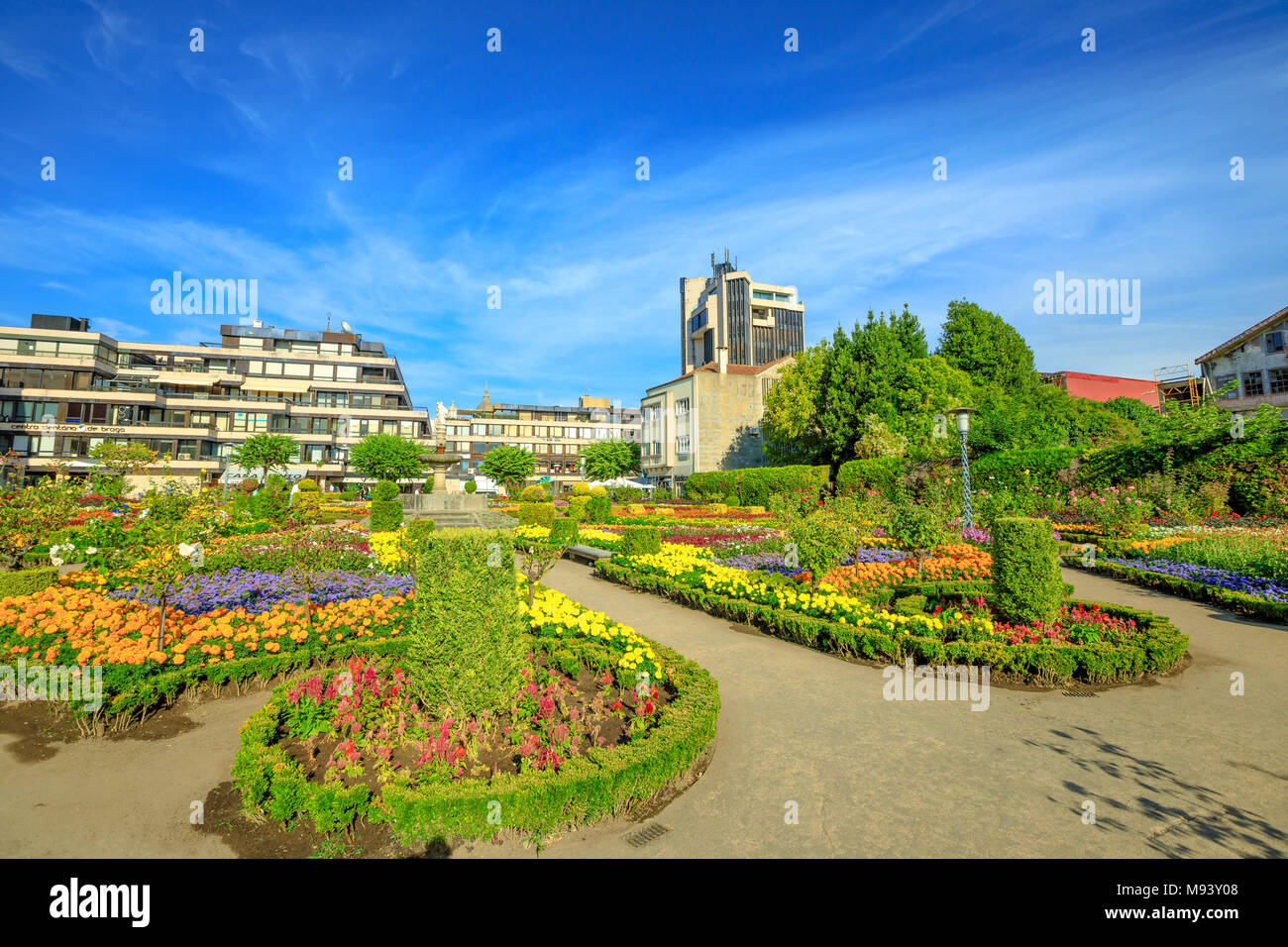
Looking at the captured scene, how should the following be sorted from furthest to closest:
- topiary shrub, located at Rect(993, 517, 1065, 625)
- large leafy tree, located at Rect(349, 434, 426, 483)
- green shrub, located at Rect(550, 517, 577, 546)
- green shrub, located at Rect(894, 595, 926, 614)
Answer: large leafy tree, located at Rect(349, 434, 426, 483)
green shrub, located at Rect(550, 517, 577, 546)
green shrub, located at Rect(894, 595, 926, 614)
topiary shrub, located at Rect(993, 517, 1065, 625)

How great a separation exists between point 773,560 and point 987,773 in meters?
10.3

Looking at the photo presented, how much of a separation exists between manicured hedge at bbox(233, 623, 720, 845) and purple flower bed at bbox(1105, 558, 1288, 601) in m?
11.3

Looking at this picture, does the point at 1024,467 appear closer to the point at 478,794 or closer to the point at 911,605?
the point at 911,605

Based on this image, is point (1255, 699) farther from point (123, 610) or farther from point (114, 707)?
point (123, 610)

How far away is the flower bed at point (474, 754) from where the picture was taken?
3.79m

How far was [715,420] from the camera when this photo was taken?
4975cm

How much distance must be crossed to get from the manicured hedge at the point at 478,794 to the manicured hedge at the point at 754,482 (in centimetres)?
2637

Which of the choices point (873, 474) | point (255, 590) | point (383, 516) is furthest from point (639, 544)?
point (873, 474)

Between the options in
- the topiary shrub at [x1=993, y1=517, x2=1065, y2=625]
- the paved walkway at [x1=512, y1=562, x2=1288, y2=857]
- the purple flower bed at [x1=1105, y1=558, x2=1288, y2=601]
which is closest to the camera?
the paved walkway at [x1=512, y1=562, x2=1288, y2=857]

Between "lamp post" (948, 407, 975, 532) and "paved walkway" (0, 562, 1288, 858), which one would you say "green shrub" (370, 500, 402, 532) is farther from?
"lamp post" (948, 407, 975, 532)

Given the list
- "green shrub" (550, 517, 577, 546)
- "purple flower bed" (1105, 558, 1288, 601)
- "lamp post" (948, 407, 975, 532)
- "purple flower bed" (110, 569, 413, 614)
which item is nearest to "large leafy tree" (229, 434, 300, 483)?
"green shrub" (550, 517, 577, 546)

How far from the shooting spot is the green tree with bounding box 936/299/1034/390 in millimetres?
43562
